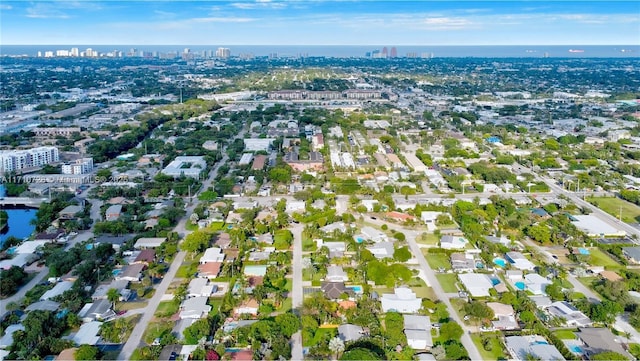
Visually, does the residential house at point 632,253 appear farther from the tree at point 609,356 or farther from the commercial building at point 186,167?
the commercial building at point 186,167

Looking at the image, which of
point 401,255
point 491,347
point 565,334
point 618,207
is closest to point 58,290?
point 401,255

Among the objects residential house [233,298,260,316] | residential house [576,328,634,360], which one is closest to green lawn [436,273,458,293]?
residential house [576,328,634,360]

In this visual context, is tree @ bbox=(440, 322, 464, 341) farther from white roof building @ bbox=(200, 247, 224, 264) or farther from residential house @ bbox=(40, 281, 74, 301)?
residential house @ bbox=(40, 281, 74, 301)

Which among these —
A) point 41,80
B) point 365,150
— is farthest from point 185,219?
point 41,80

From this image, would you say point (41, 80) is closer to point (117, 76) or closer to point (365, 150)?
point (117, 76)

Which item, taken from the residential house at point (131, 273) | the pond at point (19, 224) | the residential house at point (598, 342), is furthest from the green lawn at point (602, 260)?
the pond at point (19, 224)
